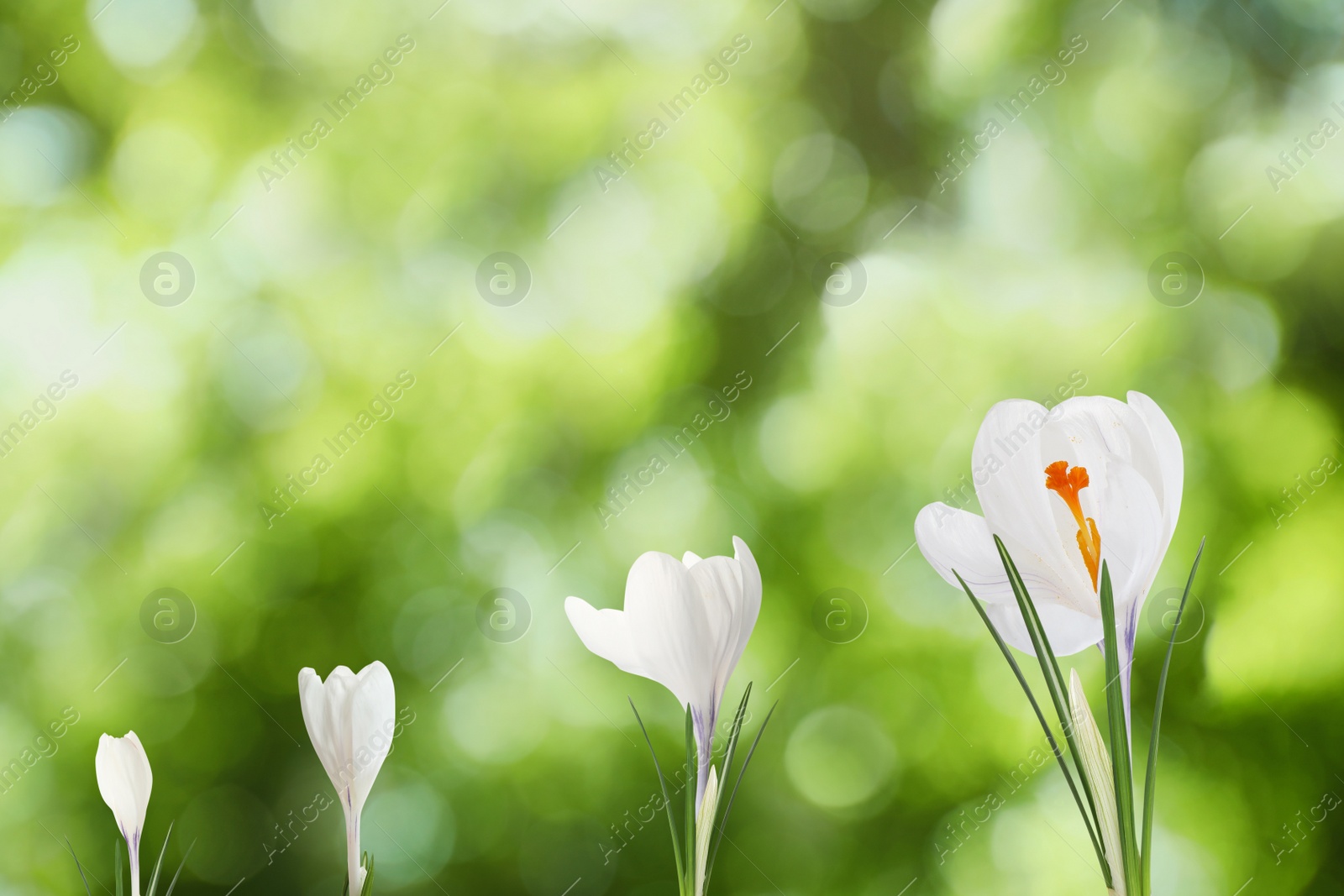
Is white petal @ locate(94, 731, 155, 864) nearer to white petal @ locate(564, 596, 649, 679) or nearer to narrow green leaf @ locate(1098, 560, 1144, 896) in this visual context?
white petal @ locate(564, 596, 649, 679)

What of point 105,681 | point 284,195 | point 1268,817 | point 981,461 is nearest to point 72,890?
point 105,681

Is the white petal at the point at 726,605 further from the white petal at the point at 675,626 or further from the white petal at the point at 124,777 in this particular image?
the white petal at the point at 124,777

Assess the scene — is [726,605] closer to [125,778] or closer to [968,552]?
[968,552]

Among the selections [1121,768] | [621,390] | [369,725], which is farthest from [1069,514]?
[621,390]

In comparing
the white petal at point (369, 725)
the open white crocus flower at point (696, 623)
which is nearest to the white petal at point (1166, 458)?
the open white crocus flower at point (696, 623)

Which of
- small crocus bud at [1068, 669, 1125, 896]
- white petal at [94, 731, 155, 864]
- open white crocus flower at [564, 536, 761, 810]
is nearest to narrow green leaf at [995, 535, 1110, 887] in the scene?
small crocus bud at [1068, 669, 1125, 896]

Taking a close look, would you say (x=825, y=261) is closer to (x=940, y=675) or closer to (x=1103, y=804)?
(x=940, y=675)
